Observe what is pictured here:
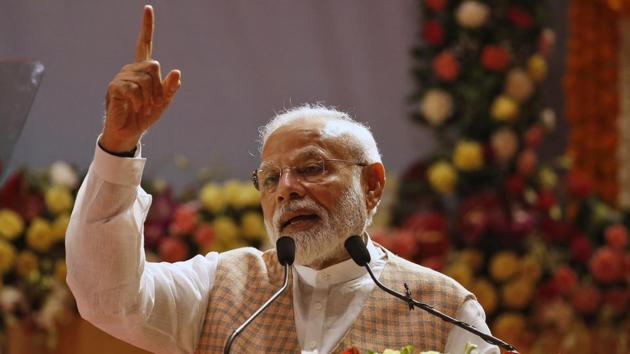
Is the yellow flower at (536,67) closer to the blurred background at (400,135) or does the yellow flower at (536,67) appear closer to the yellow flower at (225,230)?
the blurred background at (400,135)

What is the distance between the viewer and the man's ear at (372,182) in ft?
12.6

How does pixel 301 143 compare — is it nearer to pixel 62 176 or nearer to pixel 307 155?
pixel 307 155

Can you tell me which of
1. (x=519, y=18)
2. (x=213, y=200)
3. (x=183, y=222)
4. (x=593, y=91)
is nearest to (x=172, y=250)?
(x=183, y=222)

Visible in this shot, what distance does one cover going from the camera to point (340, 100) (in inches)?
278

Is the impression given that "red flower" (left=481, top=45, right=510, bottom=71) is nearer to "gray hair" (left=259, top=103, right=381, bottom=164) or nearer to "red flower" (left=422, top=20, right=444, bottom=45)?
"red flower" (left=422, top=20, right=444, bottom=45)

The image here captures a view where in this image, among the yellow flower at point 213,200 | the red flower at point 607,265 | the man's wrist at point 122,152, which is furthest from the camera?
the red flower at point 607,265

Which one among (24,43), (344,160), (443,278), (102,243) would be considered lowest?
(102,243)

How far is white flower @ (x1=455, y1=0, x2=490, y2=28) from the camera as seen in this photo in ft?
21.9

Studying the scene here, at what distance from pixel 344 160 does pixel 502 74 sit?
323cm

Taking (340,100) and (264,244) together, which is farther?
(340,100)

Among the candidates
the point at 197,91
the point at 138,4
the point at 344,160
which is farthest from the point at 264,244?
the point at 344,160

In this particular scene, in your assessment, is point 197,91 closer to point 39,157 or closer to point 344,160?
point 39,157

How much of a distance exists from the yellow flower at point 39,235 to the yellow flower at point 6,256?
112 millimetres

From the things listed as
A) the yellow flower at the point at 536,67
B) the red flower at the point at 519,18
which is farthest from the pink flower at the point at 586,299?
the red flower at the point at 519,18
